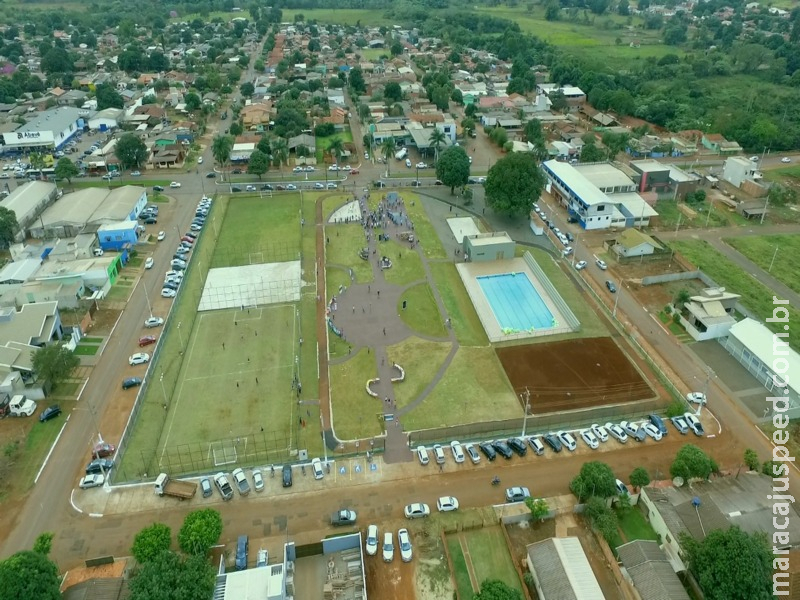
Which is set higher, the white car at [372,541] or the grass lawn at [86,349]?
the white car at [372,541]

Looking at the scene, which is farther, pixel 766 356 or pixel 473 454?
pixel 766 356

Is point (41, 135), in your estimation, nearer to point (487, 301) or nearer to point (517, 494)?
point (487, 301)

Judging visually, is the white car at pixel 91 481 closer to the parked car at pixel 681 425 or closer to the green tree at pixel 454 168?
the parked car at pixel 681 425

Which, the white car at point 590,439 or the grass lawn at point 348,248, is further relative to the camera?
the grass lawn at point 348,248

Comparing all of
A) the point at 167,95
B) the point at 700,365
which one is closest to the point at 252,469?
the point at 700,365

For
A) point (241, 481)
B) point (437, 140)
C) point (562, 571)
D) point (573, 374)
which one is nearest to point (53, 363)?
point (241, 481)

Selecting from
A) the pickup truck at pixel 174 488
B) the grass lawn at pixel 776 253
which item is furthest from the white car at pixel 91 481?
the grass lawn at pixel 776 253

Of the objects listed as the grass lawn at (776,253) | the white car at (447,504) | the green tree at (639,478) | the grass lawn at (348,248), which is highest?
the green tree at (639,478)
